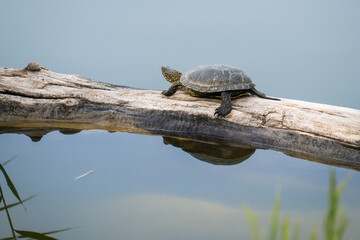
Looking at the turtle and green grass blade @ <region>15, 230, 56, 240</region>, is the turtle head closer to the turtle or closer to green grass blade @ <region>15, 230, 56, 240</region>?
the turtle

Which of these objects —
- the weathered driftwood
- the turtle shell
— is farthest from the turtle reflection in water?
the turtle shell

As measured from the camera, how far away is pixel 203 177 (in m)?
1.89

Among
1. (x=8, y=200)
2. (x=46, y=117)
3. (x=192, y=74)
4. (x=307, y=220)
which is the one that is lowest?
(x=307, y=220)

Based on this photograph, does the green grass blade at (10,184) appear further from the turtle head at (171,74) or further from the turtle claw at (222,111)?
the turtle head at (171,74)

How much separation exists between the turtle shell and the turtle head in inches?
13.5

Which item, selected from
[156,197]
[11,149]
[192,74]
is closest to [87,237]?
[156,197]

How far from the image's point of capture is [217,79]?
255 cm

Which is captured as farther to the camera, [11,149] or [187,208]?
[11,149]

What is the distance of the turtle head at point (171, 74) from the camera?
306 cm

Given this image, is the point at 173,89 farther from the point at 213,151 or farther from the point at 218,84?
the point at 213,151

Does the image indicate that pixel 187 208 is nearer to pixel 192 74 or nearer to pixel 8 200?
pixel 8 200

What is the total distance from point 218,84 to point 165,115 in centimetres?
49

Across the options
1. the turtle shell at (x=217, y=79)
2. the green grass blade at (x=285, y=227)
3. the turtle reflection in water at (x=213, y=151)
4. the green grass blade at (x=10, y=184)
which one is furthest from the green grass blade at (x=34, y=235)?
the turtle shell at (x=217, y=79)

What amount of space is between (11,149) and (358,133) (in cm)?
237
